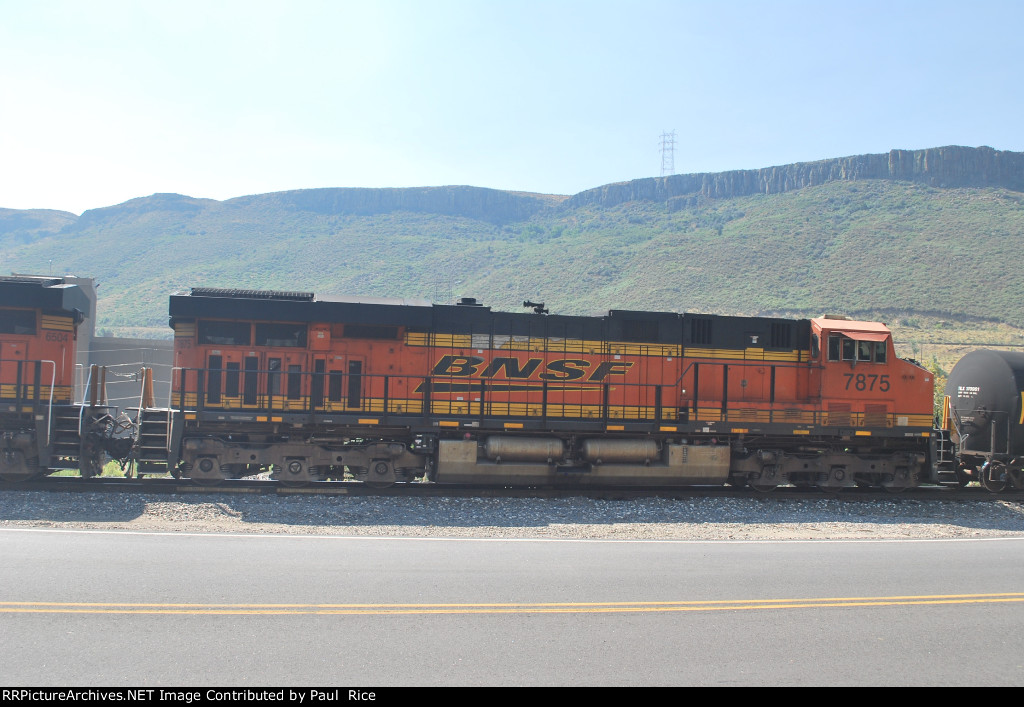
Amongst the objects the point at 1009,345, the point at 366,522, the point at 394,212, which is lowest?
the point at 366,522

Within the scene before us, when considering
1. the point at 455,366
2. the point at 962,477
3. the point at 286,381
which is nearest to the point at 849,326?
the point at 962,477

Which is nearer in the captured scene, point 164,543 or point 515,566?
point 515,566

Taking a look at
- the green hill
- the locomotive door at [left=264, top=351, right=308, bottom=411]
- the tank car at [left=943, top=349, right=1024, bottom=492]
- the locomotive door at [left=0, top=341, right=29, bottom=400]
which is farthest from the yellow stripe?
the green hill

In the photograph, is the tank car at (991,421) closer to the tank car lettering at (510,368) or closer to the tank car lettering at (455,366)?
the tank car lettering at (510,368)

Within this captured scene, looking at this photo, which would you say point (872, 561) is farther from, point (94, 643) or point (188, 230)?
point (188, 230)

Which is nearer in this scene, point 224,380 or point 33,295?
point 33,295

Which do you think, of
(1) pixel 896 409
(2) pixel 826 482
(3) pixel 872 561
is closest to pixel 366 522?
(3) pixel 872 561

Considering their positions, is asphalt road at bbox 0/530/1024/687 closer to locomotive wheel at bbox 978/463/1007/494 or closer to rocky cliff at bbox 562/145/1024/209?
locomotive wheel at bbox 978/463/1007/494

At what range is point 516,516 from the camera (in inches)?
439

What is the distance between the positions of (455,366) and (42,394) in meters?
7.43

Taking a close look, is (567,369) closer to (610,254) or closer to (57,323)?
(57,323)

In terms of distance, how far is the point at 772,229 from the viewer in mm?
62375

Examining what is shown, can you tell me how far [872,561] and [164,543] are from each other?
827cm

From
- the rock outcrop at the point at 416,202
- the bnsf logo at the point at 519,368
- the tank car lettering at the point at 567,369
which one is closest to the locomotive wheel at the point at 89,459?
the bnsf logo at the point at 519,368
